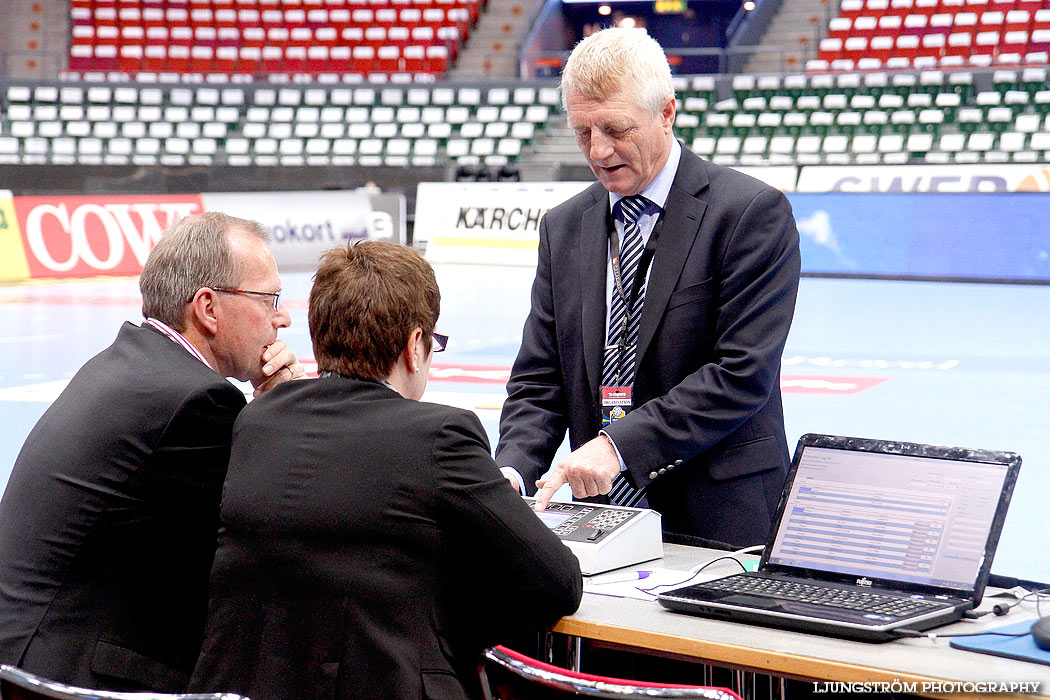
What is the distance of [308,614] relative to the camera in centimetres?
199

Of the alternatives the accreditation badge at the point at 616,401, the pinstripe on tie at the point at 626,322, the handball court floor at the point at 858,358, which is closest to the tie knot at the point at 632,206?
the pinstripe on tie at the point at 626,322

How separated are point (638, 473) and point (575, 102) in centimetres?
79

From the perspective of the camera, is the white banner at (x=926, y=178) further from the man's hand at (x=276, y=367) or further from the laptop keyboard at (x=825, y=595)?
the laptop keyboard at (x=825, y=595)

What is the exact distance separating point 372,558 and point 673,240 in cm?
112

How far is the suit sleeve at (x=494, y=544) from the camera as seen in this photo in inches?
77.1

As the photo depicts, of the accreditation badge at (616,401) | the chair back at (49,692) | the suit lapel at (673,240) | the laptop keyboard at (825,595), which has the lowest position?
the chair back at (49,692)

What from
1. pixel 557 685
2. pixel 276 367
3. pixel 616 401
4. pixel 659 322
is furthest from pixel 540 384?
pixel 557 685

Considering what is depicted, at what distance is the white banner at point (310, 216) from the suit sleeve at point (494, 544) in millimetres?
15322

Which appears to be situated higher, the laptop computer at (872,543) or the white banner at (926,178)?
the white banner at (926,178)

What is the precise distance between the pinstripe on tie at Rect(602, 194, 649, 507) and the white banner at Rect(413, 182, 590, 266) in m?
14.6

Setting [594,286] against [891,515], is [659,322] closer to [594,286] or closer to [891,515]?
[594,286]

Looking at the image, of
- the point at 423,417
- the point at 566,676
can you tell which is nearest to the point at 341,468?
the point at 423,417

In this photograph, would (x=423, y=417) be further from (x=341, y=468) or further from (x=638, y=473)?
(x=638, y=473)

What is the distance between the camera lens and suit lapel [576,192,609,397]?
279 centimetres
